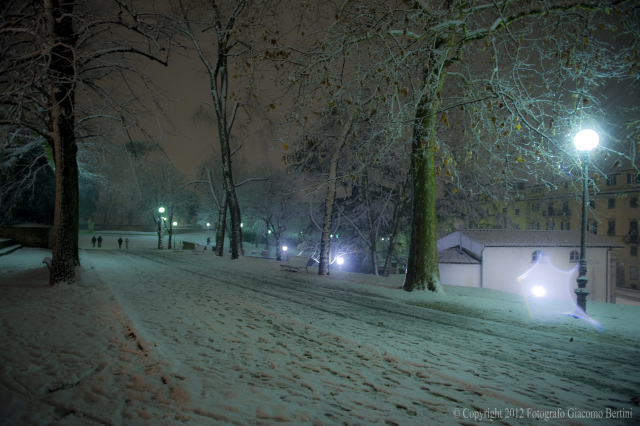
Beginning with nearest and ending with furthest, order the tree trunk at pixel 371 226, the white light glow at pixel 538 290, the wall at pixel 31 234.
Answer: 1. the wall at pixel 31 234
2. the tree trunk at pixel 371 226
3. the white light glow at pixel 538 290

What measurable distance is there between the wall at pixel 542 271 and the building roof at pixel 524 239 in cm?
41

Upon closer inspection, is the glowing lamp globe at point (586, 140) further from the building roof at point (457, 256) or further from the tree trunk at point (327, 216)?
the building roof at point (457, 256)

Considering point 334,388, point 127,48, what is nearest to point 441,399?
point 334,388

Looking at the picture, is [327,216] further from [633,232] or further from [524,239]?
[633,232]

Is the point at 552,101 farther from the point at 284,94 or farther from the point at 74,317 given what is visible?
the point at 74,317

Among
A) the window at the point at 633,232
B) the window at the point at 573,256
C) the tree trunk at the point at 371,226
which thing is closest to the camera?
the tree trunk at the point at 371,226

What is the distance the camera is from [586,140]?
25.0 ft

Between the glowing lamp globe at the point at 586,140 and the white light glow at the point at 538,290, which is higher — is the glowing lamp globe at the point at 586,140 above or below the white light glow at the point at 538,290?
above

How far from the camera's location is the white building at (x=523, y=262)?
2514cm

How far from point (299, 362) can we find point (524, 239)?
89.2 feet

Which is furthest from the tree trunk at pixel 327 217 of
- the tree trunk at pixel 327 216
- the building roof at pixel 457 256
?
the building roof at pixel 457 256

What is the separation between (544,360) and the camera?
4.93 metres

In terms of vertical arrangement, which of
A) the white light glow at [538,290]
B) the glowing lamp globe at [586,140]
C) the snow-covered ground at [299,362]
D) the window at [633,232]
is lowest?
the white light glow at [538,290]

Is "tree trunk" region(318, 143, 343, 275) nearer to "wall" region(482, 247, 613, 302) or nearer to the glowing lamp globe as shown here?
the glowing lamp globe
